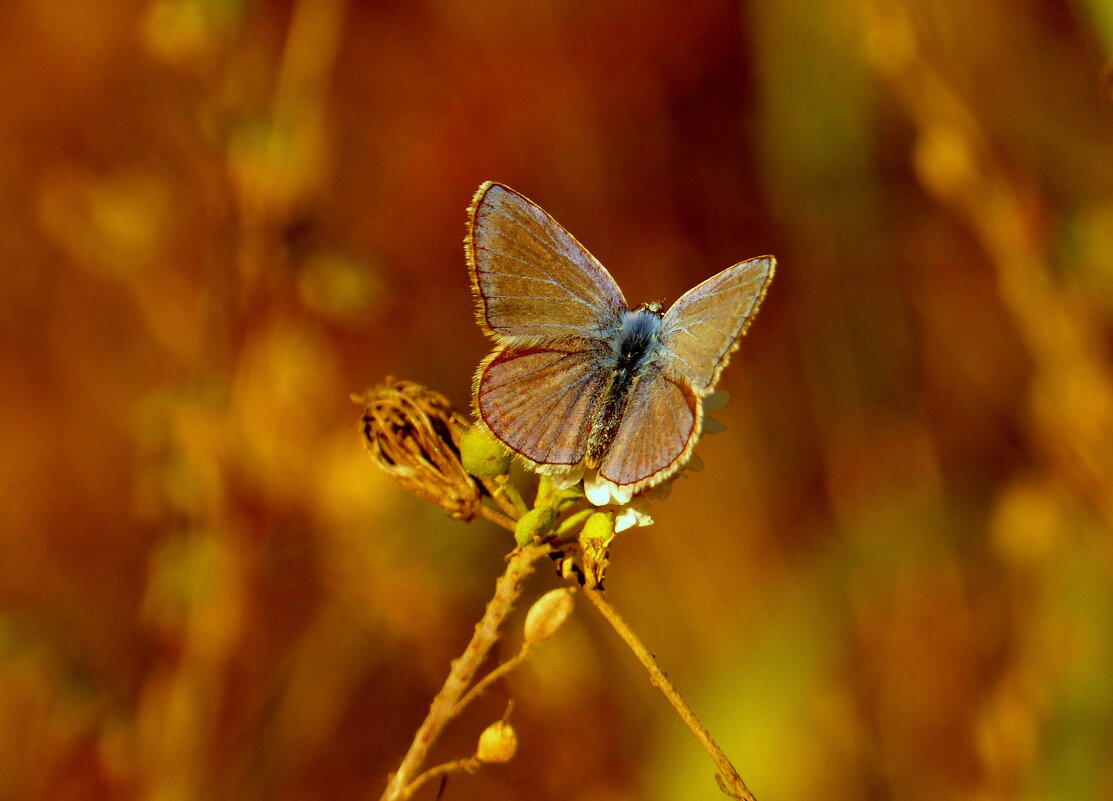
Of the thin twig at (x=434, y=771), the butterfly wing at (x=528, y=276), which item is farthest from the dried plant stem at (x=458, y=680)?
the butterfly wing at (x=528, y=276)

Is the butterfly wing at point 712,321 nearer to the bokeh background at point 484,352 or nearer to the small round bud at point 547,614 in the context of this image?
the small round bud at point 547,614

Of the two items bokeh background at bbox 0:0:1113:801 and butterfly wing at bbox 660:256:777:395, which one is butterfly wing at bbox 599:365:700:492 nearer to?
butterfly wing at bbox 660:256:777:395

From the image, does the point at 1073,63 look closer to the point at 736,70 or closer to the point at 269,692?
the point at 736,70

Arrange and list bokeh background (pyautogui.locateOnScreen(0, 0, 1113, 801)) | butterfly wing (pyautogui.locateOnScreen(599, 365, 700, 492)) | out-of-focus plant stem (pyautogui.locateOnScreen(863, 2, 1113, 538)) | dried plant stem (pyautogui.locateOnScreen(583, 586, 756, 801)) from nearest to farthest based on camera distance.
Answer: dried plant stem (pyautogui.locateOnScreen(583, 586, 756, 801))
butterfly wing (pyautogui.locateOnScreen(599, 365, 700, 492))
bokeh background (pyautogui.locateOnScreen(0, 0, 1113, 801))
out-of-focus plant stem (pyautogui.locateOnScreen(863, 2, 1113, 538))

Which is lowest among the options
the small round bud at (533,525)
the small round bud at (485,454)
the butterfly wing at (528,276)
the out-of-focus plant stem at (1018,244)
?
the out-of-focus plant stem at (1018,244)

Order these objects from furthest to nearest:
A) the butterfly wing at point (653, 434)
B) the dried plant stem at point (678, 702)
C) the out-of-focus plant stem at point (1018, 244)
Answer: the out-of-focus plant stem at point (1018, 244), the butterfly wing at point (653, 434), the dried plant stem at point (678, 702)

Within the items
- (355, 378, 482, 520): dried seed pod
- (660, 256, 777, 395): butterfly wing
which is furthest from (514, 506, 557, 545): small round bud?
(660, 256, 777, 395): butterfly wing
